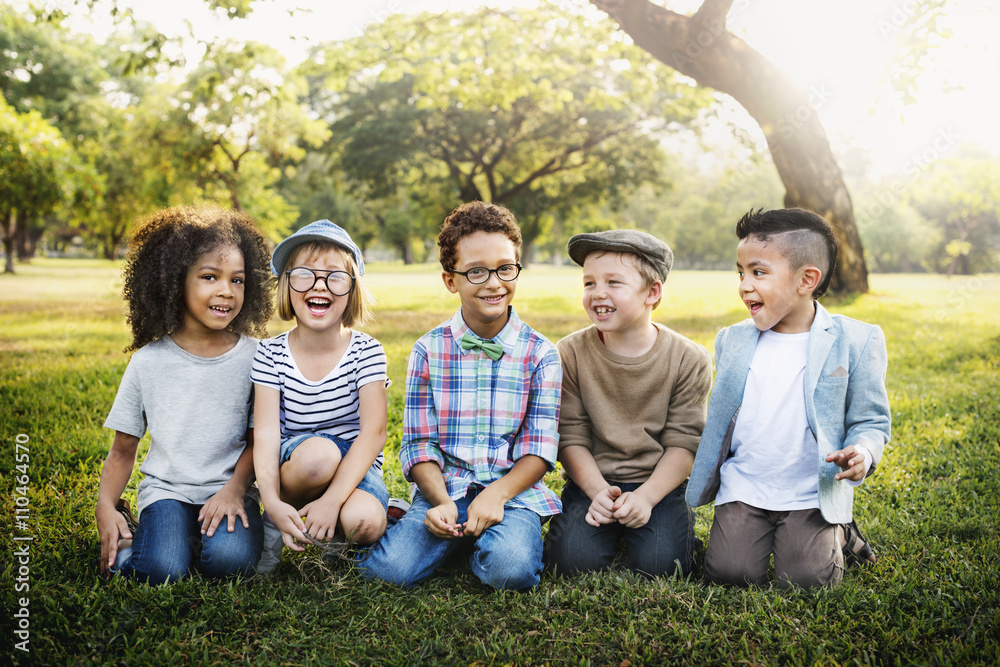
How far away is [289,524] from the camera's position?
2494mm

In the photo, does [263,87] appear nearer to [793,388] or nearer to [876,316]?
[793,388]

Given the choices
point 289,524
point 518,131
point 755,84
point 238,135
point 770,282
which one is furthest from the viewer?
point 518,131

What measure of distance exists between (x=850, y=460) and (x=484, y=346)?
4.67 ft

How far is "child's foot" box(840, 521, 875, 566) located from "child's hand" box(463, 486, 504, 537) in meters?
1.43

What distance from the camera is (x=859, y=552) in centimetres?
272

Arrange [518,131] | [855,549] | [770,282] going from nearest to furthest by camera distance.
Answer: [770,282], [855,549], [518,131]

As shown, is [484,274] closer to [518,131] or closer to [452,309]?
[452,309]

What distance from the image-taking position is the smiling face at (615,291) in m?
2.73

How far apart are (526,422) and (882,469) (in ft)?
7.75

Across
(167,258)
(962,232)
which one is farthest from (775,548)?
(962,232)

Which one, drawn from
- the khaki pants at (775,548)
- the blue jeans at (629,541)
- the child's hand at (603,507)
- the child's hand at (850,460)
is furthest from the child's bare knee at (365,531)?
the child's hand at (850,460)

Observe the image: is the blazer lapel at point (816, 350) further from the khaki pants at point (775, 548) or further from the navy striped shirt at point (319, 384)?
the navy striped shirt at point (319, 384)

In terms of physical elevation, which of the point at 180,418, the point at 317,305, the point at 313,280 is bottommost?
the point at 180,418

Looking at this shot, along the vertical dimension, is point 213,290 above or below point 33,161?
below
